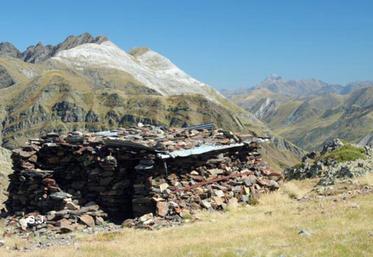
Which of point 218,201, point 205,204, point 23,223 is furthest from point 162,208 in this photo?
point 23,223

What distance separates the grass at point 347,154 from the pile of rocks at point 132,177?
8343mm

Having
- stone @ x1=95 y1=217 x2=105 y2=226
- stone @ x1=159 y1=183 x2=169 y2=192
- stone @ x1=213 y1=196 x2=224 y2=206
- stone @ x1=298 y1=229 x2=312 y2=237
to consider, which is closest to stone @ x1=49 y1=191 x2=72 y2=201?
stone @ x1=95 y1=217 x2=105 y2=226

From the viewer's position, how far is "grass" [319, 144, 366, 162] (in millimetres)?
37153

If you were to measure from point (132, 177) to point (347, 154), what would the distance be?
1711 cm

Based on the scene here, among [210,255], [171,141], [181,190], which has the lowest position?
[210,255]

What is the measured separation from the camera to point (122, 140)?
26.8 metres

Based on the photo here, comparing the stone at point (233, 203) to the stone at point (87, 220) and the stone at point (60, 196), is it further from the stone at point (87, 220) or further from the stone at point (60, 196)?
the stone at point (60, 196)

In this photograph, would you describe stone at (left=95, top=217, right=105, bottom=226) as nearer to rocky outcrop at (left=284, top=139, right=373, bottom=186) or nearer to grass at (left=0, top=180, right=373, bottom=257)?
grass at (left=0, top=180, right=373, bottom=257)

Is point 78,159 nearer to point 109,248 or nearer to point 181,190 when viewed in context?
point 181,190

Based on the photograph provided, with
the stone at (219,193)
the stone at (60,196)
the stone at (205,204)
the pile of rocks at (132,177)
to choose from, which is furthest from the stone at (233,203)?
the stone at (60,196)

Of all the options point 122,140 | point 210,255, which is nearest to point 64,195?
point 122,140

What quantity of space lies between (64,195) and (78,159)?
2.11 m

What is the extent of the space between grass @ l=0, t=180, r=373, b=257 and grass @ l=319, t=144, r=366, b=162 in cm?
1230

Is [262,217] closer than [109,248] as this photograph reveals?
No
